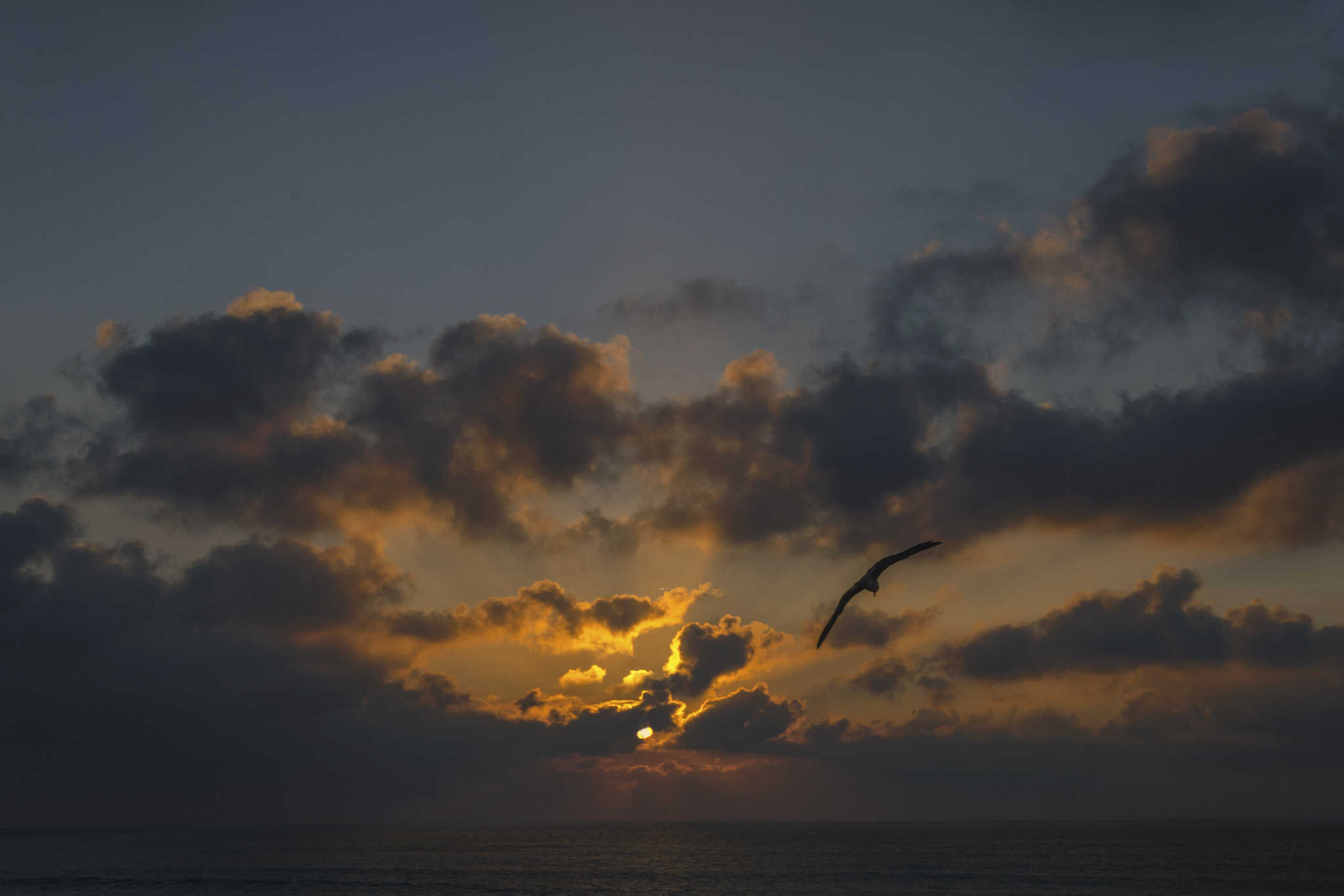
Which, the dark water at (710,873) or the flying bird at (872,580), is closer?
the flying bird at (872,580)

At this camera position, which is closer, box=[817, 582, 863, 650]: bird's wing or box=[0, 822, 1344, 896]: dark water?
box=[817, 582, 863, 650]: bird's wing

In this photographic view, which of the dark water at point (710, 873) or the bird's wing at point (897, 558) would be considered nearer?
the bird's wing at point (897, 558)

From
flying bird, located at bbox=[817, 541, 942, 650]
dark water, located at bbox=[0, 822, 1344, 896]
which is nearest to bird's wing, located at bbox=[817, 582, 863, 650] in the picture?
flying bird, located at bbox=[817, 541, 942, 650]

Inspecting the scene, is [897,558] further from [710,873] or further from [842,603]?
[710,873]

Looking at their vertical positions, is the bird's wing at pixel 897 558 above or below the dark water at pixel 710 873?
above

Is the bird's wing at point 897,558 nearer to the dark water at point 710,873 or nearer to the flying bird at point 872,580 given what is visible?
the flying bird at point 872,580

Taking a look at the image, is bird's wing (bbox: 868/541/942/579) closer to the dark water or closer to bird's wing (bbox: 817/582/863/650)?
bird's wing (bbox: 817/582/863/650)

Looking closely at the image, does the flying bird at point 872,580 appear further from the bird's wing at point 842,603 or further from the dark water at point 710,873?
the dark water at point 710,873

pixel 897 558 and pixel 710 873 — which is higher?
pixel 897 558

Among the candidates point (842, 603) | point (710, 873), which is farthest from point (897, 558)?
point (710, 873)

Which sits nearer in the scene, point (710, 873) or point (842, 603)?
point (842, 603)

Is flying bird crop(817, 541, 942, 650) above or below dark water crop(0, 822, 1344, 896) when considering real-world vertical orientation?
above

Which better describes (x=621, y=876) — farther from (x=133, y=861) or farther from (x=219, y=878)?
(x=133, y=861)

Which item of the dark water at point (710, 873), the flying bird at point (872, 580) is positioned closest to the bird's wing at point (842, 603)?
the flying bird at point (872, 580)
